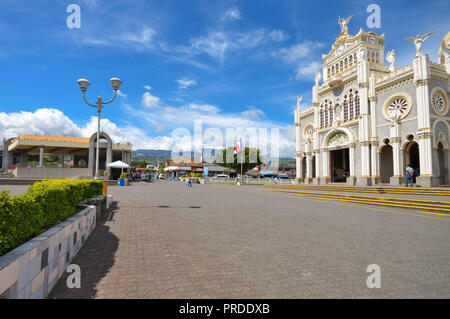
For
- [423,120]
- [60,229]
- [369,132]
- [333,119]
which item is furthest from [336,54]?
[60,229]

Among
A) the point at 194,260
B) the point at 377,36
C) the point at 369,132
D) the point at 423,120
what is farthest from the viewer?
the point at 377,36

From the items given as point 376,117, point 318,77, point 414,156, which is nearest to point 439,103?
point 376,117

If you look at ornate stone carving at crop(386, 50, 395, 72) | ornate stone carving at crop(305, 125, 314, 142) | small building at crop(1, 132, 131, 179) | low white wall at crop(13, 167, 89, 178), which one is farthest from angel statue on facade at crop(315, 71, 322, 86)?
low white wall at crop(13, 167, 89, 178)

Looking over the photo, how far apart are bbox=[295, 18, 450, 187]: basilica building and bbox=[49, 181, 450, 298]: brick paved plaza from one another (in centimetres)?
1775

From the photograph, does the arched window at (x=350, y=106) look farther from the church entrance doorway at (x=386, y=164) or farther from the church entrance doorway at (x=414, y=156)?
the church entrance doorway at (x=414, y=156)

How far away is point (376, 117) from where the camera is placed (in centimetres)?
2481

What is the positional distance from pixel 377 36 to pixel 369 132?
1280 centimetres

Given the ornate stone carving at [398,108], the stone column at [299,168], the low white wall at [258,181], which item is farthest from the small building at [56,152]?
the ornate stone carving at [398,108]

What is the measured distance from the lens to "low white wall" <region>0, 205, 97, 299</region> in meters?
2.21

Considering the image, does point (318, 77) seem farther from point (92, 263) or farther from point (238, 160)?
point (92, 263)

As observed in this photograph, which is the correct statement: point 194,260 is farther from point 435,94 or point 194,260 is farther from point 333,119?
point 333,119

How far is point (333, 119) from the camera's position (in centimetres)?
3005

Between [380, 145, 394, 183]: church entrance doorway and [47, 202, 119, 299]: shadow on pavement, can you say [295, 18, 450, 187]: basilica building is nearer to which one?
[380, 145, 394, 183]: church entrance doorway

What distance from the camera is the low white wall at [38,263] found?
7.24 feet
